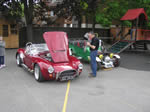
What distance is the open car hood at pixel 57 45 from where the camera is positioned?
20.9ft

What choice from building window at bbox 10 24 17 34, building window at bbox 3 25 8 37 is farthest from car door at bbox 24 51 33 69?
building window at bbox 10 24 17 34

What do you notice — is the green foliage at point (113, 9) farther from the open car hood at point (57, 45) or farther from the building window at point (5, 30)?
the open car hood at point (57, 45)

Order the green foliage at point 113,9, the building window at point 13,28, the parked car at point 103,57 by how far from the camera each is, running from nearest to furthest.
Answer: the parked car at point 103,57, the building window at point 13,28, the green foliage at point 113,9

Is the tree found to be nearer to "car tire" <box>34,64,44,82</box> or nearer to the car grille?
"car tire" <box>34,64,44,82</box>

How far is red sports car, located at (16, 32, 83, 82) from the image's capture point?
5770 mm

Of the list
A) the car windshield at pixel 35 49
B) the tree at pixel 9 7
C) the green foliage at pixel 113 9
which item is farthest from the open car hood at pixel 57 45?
the green foliage at pixel 113 9

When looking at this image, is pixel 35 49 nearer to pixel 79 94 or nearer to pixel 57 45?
pixel 57 45

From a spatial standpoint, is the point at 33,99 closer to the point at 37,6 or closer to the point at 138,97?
the point at 138,97

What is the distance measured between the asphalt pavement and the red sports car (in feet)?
1.18

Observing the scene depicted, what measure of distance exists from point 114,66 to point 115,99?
176 inches

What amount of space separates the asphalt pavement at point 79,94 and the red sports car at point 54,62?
1.18ft

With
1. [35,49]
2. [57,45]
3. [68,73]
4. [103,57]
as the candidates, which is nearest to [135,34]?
[103,57]

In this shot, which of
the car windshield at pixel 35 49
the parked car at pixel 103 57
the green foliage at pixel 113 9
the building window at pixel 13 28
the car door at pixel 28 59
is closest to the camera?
the car door at pixel 28 59

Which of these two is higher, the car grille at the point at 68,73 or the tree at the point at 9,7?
the tree at the point at 9,7
